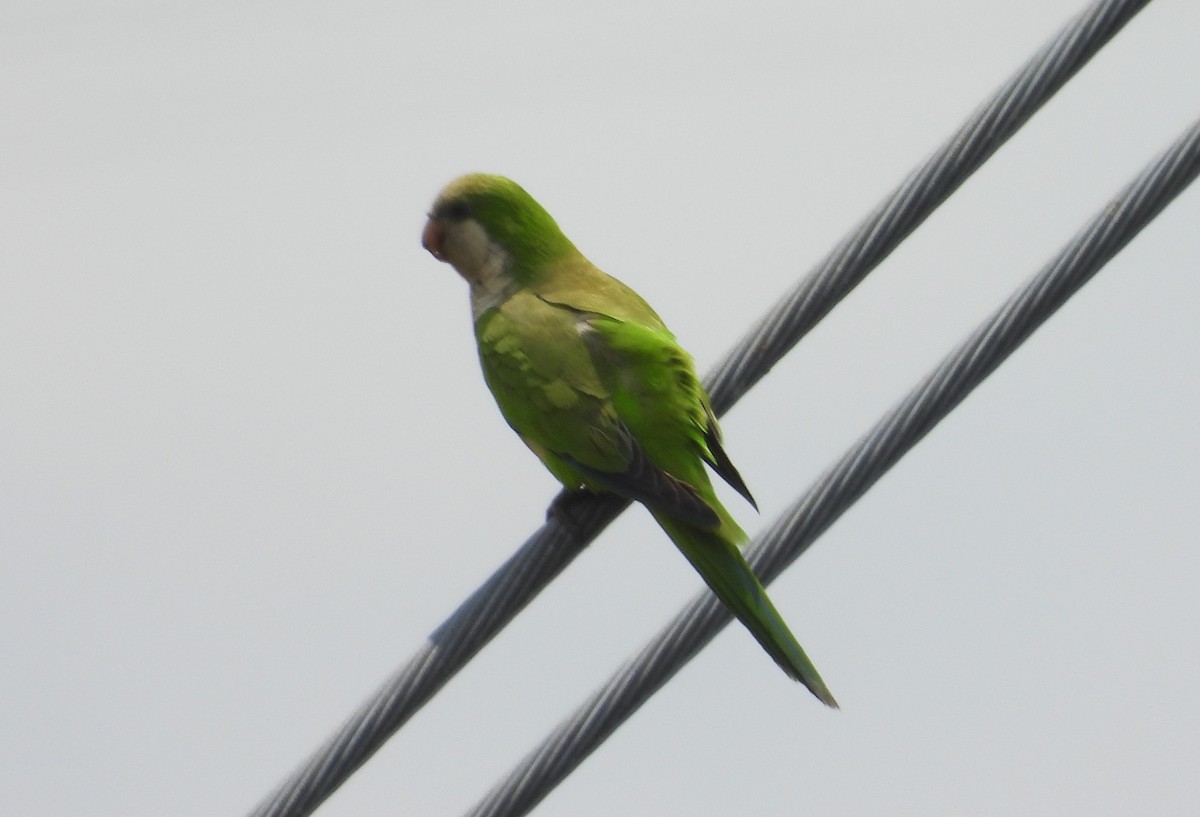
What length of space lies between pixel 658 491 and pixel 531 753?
40.1 inches

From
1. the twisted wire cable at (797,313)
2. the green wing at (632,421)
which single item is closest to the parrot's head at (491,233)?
the green wing at (632,421)

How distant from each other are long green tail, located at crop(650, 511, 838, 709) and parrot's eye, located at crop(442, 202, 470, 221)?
193 centimetres

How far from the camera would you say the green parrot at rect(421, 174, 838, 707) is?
13.6 feet

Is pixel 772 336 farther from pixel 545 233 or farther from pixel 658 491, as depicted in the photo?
pixel 545 233

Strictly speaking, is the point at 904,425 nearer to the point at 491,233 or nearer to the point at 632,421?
the point at 632,421

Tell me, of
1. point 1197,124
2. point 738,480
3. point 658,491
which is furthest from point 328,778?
point 1197,124

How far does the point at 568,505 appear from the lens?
4.52 meters

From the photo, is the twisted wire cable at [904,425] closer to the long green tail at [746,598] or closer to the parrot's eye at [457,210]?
the long green tail at [746,598]

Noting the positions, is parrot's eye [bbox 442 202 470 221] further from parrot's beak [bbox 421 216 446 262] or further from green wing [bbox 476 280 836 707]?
green wing [bbox 476 280 836 707]

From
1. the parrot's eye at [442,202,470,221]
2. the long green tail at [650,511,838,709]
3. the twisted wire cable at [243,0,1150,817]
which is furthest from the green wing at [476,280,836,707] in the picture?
the parrot's eye at [442,202,470,221]

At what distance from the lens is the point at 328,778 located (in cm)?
349

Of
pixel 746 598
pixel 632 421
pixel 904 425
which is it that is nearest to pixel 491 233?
pixel 632 421

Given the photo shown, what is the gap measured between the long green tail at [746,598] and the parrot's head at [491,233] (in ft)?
5.20

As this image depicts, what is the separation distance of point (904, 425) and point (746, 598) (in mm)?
795
